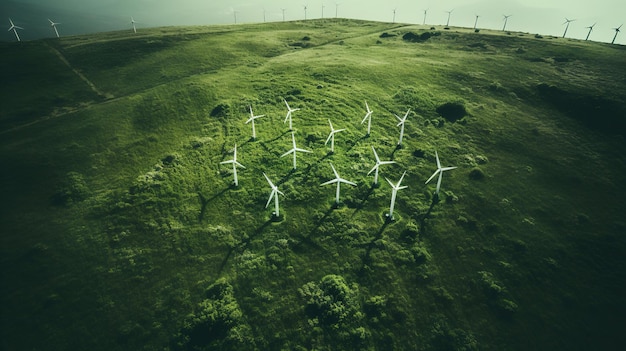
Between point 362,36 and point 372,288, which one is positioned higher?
point 362,36

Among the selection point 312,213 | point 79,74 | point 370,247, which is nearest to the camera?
point 370,247

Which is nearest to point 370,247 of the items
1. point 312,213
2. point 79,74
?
point 312,213

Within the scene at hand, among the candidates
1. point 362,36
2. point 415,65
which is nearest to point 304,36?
point 362,36

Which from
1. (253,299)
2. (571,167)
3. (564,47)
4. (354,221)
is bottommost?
(253,299)

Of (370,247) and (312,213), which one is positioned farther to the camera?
(312,213)

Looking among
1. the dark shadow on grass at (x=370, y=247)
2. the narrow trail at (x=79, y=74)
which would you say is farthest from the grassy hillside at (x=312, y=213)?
the narrow trail at (x=79, y=74)

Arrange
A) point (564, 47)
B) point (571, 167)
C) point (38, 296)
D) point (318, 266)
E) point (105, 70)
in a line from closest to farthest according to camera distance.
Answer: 1. point (38, 296)
2. point (318, 266)
3. point (571, 167)
4. point (105, 70)
5. point (564, 47)

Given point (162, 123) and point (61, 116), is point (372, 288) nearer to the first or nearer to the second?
point (162, 123)

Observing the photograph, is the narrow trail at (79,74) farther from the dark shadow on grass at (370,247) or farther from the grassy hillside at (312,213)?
the dark shadow on grass at (370,247)

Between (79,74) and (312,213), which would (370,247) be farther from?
(79,74)

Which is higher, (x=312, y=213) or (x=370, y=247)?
(x=312, y=213)
